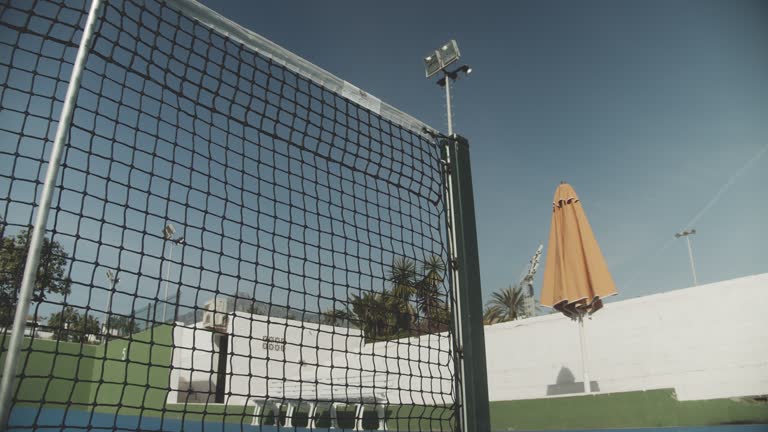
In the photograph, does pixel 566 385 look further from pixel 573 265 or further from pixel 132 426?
pixel 132 426

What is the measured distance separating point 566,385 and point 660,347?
1.87 m

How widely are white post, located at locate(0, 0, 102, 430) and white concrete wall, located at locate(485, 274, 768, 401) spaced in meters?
8.52

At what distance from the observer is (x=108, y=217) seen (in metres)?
2.17

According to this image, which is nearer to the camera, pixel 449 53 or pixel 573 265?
pixel 573 265

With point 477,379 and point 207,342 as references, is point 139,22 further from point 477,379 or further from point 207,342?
point 207,342

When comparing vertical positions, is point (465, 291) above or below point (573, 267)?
below

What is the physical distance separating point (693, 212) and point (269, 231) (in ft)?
117

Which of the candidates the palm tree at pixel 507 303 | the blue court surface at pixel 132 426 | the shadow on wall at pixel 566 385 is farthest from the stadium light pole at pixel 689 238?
the blue court surface at pixel 132 426

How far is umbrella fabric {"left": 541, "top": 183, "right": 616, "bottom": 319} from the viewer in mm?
6812

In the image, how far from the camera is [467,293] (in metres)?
2.92

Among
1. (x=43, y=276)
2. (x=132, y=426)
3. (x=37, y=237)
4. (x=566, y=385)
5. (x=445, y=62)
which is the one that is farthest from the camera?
(x=566, y=385)

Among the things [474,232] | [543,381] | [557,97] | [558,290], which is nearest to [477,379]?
[474,232]

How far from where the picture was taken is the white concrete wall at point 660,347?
25.4ft

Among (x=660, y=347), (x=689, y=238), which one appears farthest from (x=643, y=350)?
(x=689, y=238)
